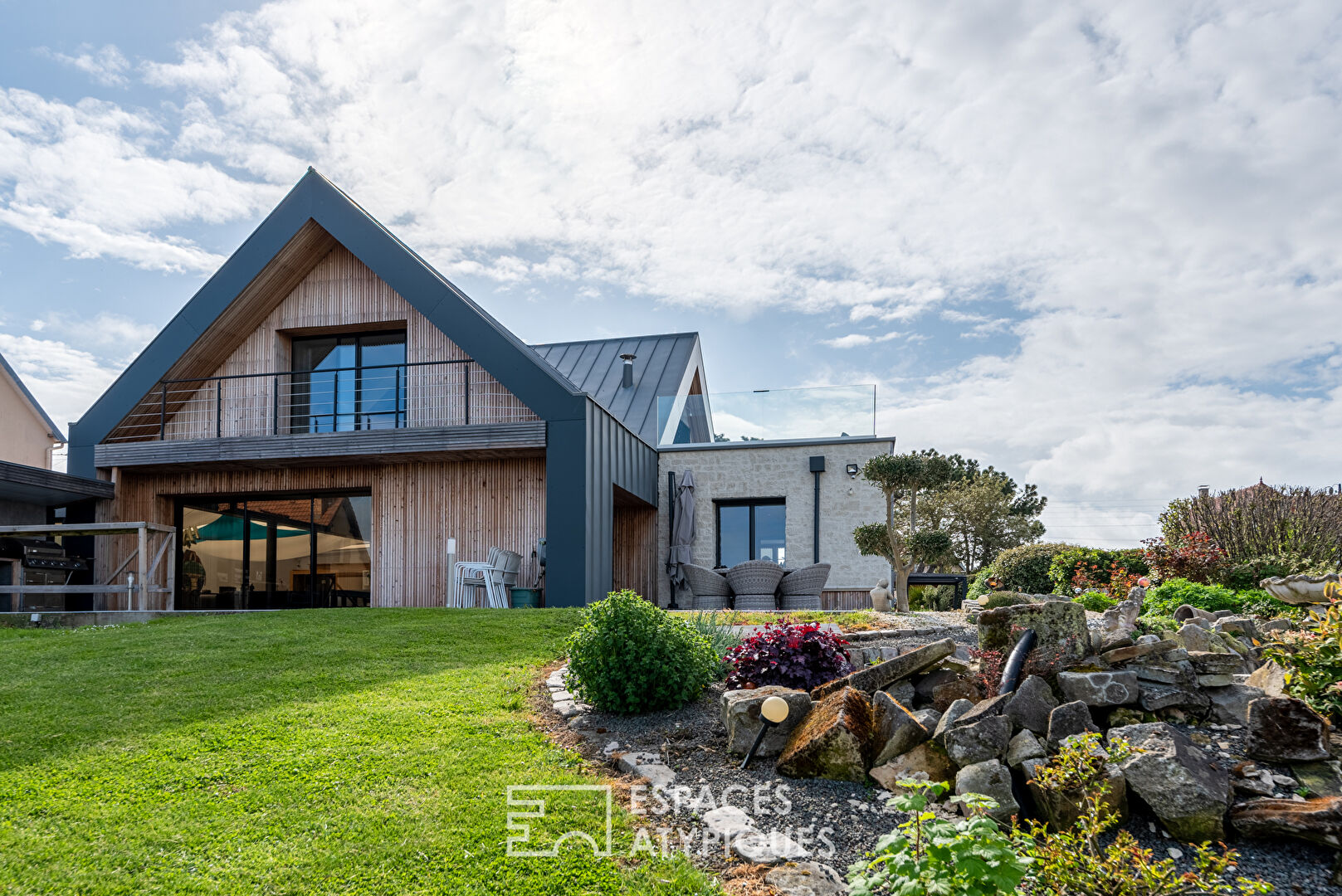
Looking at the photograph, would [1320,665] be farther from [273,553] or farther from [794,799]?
[273,553]

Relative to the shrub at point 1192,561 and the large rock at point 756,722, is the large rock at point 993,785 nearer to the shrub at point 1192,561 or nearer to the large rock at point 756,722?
the large rock at point 756,722

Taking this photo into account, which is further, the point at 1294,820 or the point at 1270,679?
the point at 1270,679

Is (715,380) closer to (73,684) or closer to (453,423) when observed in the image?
(453,423)

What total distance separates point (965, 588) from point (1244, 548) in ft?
11.0

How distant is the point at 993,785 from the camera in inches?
142

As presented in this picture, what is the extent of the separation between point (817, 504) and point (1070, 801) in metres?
11.7

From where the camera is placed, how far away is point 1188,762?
11.3 feet

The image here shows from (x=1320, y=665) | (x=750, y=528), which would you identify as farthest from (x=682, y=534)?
(x=1320, y=665)

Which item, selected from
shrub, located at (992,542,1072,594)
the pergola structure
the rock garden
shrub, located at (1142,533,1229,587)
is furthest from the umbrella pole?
the rock garden

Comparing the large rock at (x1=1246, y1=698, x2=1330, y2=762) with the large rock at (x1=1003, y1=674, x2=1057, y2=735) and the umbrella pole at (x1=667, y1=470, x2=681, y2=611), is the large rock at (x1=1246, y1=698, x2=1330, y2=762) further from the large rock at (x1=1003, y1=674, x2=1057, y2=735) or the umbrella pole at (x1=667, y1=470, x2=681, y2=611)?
the umbrella pole at (x1=667, y1=470, x2=681, y2=611)

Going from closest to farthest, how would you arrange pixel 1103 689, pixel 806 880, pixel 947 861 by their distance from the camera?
1. pixel 947 861
2. pixel 806 880
3. pixel 1103 689

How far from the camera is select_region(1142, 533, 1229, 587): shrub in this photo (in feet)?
31.6

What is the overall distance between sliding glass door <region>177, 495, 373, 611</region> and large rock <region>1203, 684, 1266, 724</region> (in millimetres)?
12108

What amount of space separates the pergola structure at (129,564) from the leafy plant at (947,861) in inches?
410
